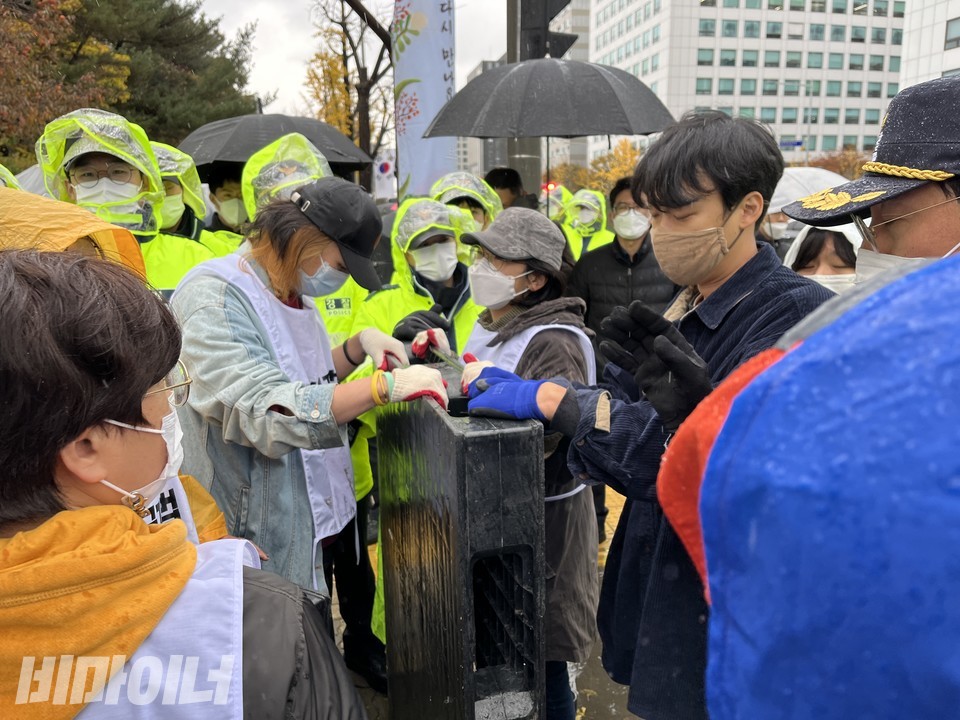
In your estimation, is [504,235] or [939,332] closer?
[939,332]

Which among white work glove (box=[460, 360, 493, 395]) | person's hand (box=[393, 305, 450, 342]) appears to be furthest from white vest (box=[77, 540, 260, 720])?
person's hand (box=[393, 305, 450, 342])

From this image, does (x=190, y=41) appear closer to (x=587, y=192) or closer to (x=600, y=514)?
(x=587, y=192)

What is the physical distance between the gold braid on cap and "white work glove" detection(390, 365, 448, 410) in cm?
117

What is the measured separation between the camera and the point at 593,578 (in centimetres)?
249

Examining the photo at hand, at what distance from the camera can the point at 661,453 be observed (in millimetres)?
1611

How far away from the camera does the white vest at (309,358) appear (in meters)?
2.27

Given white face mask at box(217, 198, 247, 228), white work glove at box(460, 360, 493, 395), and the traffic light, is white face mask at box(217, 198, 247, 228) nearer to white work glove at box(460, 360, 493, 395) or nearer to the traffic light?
the traffic light

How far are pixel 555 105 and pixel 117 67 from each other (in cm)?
1518

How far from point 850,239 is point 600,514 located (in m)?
2.48

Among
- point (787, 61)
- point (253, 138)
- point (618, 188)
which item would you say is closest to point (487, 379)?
point (618, 188)

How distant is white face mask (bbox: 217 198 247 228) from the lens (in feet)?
18.8

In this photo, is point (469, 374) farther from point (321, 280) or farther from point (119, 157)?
point (119, 157)

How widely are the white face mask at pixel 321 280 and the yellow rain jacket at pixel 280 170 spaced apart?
156 cm

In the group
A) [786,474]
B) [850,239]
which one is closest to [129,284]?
[786,474]
